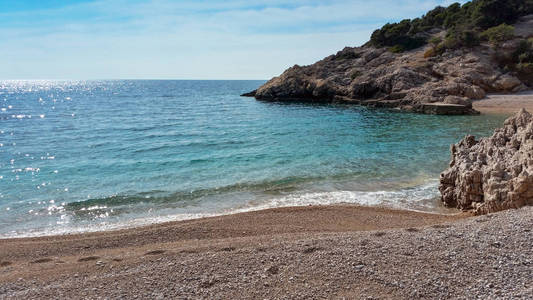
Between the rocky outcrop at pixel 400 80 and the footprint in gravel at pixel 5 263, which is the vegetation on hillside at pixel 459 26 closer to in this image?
the rocky outcrop at pixel 400 80

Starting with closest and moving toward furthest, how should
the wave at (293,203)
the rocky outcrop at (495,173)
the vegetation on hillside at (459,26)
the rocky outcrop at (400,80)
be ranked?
the rocky outcrop at (495,173), the wave at (293,203), the rocky outcrop at (400,80), the vegetation on hillside at (459,26)

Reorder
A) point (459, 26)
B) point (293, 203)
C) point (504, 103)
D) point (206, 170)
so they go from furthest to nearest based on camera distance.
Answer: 1. point (459, 26)
2. point (504, 103)
3. point (206, 170)
4. point (293, 203)

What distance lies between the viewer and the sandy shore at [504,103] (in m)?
37.1

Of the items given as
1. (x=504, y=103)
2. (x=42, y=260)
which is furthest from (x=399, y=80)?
(x=42, y=260)

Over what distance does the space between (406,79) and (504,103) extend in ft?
39.1

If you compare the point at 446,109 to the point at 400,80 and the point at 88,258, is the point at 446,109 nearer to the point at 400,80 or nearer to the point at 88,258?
the point at 400,80

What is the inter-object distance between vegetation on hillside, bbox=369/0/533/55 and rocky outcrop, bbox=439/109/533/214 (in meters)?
47.7

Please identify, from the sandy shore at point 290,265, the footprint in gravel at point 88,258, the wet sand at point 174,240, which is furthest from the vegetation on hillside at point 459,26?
the footprint in gravel at point 88,258

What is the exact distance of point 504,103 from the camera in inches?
1565

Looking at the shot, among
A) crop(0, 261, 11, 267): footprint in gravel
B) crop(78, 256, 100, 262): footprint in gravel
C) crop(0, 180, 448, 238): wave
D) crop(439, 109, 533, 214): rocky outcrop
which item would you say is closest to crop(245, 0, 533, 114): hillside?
crop(439, 109, 533, 214): rocky outcrop

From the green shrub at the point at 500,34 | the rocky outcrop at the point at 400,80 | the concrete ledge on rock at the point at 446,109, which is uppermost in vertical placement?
the green shrub at the point at 500,34

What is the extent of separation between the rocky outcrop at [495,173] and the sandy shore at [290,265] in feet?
3.18

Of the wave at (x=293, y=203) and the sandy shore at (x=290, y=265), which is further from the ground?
the sandy shore at (x=290, y=265)

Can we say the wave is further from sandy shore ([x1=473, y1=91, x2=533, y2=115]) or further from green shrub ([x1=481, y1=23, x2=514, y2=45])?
green shrub ([x1=481, y1=23, x2=514, y2=45])
